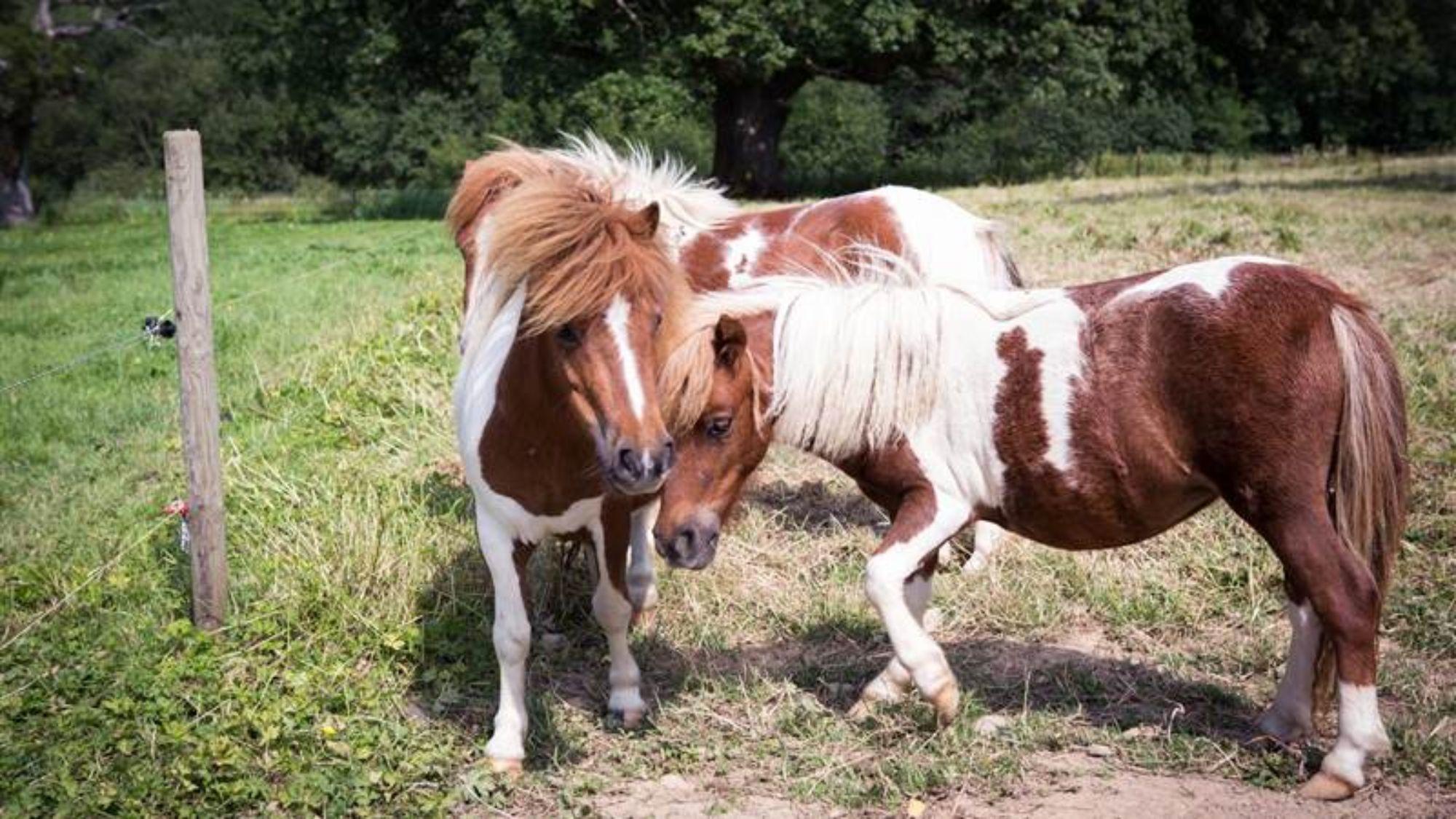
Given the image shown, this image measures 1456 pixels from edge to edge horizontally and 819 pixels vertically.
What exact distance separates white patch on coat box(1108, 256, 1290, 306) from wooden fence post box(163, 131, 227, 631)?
3517mm

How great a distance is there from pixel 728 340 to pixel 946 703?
1.46 metres

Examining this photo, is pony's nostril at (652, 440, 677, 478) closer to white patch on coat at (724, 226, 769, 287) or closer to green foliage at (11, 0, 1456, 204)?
white patch on coat at (724, 226, 769, 287)

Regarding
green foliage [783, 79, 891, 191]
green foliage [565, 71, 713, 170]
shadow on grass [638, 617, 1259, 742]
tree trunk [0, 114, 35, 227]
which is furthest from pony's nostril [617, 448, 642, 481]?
tree trunk [0, 114, 35, 227]

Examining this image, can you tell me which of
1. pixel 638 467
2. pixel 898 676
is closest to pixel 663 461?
pixel 638 467

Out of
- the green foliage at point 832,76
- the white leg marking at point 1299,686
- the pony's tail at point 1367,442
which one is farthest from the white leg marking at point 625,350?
the green foliage at point 832,76

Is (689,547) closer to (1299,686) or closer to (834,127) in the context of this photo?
(1299,686)

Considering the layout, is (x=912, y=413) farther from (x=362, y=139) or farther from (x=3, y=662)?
(x=362, y=139)

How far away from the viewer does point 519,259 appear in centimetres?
402

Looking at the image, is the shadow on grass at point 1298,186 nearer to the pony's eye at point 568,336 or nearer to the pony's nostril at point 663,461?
the pony's eye at point 568,336

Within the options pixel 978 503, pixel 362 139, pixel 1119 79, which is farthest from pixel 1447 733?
pixel 362 139

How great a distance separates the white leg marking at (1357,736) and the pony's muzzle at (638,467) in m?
2.24

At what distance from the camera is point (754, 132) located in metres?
27.8

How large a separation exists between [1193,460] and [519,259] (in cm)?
230

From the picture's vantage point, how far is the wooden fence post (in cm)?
490
